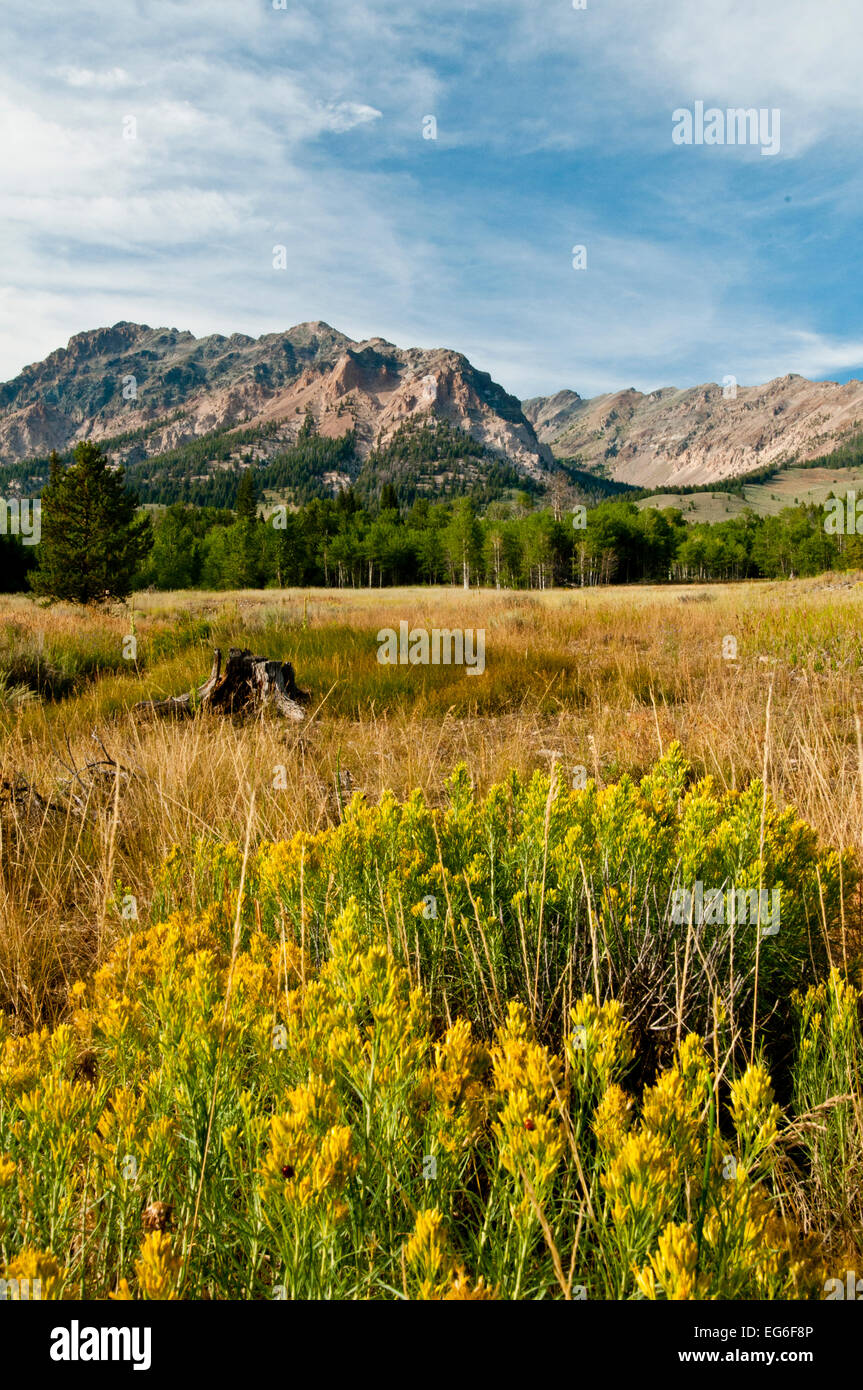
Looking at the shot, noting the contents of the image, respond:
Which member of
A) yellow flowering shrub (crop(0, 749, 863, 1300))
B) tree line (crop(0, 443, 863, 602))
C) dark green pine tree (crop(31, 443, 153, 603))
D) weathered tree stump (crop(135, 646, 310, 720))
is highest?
tree line (crop(0, 443, 863, 602))

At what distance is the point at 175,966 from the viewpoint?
5.13 feet

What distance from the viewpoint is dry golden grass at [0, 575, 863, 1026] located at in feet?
9.61

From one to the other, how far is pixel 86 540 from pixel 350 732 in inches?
1152

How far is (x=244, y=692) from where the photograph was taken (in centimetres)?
671

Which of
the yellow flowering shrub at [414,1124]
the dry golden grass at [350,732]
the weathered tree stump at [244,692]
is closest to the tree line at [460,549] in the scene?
the dry golden grass at [350,732]

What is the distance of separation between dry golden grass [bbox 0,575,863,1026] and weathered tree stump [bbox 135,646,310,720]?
12.7 inches

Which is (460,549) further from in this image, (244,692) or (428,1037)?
(428,1037)

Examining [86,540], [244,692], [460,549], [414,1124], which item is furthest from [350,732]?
[460,549]

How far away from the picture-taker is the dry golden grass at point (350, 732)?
115 inches

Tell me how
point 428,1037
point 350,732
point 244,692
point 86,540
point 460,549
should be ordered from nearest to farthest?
point 428,1037
point 350,732
point 244,692
point 86,540
point 460,549

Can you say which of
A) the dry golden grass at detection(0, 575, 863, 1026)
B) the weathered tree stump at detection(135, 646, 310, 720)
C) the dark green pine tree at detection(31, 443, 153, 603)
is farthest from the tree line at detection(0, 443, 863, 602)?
the weathered tree stump at detection(135, 646, 310, 720)

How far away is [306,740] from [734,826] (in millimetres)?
3857

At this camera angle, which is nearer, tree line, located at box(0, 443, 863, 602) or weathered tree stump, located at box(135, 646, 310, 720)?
weathered tree stump, located at box(135, 646, 310, 720)

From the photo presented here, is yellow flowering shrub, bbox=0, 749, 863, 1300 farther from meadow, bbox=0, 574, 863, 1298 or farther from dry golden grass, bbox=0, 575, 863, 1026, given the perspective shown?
dry golden grass, bbox=0, 575, 863, 1026
